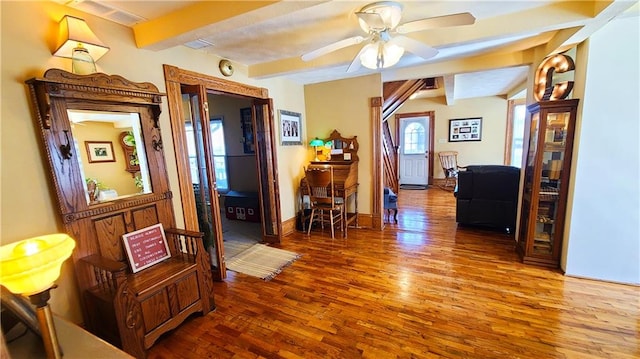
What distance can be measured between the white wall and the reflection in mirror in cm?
372

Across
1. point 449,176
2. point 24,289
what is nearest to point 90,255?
point 24,289

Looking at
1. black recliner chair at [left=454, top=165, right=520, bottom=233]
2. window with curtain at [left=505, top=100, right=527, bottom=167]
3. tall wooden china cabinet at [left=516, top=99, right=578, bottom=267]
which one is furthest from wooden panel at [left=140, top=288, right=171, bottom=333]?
window with curtain at [left=505, top=100, right=527, bottom=167]

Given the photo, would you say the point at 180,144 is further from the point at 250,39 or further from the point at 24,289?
the point at 24,289

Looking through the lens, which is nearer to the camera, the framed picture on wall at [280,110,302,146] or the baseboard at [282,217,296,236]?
the framed picture on wall at [280,110,302,146]

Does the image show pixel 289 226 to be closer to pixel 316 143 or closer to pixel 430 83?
pixel 316 143

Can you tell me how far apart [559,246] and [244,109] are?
14.8 feet

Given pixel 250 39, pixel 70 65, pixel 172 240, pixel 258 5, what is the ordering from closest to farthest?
1. pixel 258 5
2. pixel 70 65
3. pixel 172 240
4. pixel 250 39

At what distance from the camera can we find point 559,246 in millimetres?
2643

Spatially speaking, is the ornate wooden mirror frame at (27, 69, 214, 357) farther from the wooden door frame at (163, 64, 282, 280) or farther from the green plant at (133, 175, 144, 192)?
the wooden door frame at (163, 64, 282, 280)

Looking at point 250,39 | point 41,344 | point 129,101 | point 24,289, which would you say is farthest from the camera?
point 250,39

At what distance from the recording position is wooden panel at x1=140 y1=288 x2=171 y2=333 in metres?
1.74

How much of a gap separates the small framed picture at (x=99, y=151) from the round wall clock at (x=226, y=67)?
1.37 metres

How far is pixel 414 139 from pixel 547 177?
520 cm

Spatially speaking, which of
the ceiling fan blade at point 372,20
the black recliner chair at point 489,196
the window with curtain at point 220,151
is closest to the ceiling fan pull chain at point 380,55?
the ceiling fan blade at point 372,20
